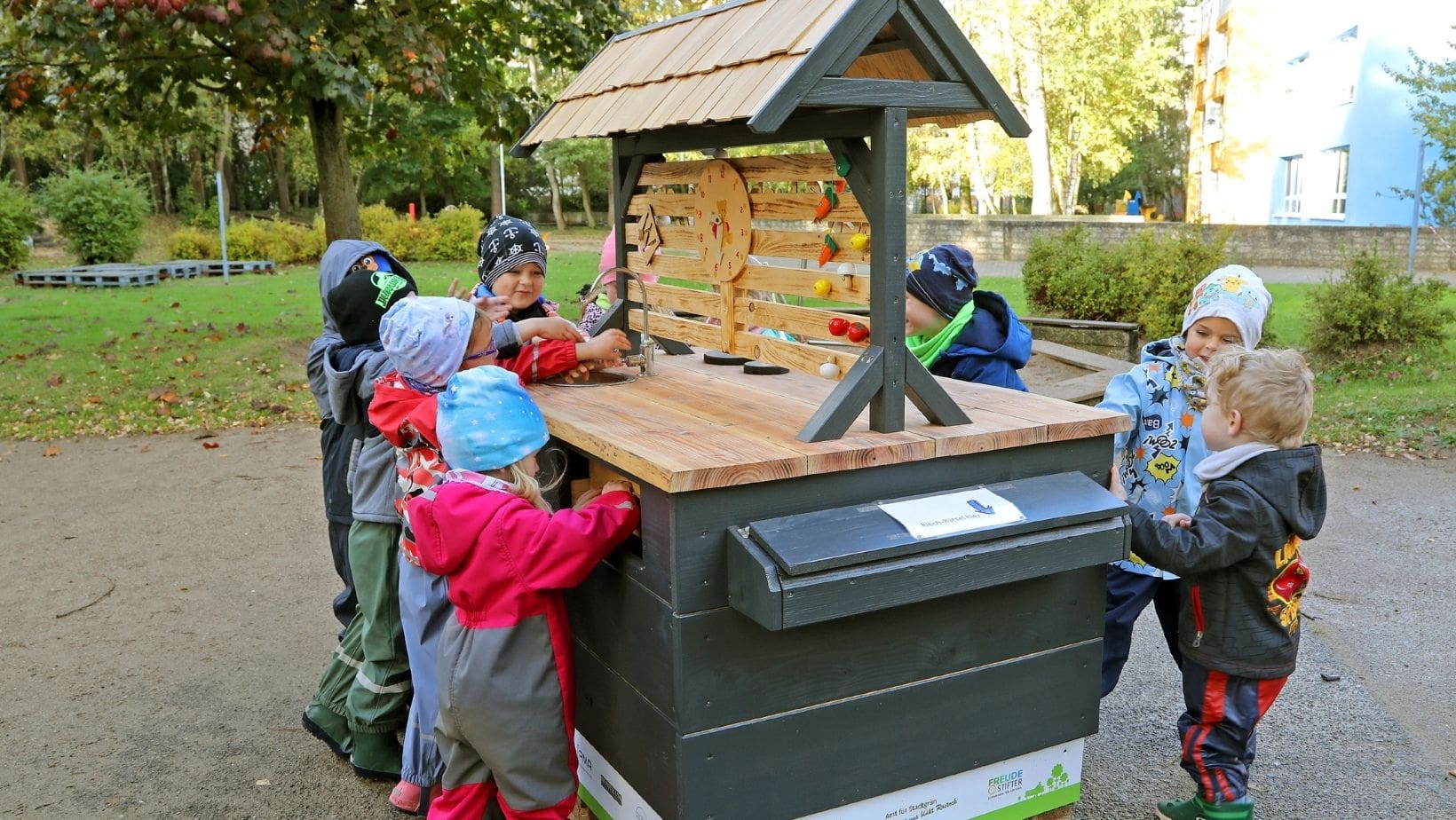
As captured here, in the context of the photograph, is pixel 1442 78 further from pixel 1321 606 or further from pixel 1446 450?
pixel 1321 606

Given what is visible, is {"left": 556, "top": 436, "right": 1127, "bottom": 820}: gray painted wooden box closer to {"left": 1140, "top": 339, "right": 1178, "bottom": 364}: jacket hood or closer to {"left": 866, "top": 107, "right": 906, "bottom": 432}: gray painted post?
{"left": 866, "top": 107, "right": 906, "bottom": 432}: gray painted post

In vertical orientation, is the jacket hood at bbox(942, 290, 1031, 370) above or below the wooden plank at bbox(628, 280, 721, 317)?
below

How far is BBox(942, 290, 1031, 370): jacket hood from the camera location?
3357 mm

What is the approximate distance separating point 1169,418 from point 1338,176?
27.8m

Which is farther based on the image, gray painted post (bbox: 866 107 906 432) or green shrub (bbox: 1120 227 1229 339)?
green shrub (bbox: 1120 227 1229 339)

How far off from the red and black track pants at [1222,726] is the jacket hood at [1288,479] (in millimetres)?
423

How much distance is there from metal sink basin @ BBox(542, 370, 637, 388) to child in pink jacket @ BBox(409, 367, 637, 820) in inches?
26.6

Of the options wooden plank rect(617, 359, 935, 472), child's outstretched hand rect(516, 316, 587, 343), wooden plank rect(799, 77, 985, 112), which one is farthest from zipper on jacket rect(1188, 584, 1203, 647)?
child's outstretched hand rect(516, 316, 587, 343)

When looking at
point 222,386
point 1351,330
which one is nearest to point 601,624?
point 222,386

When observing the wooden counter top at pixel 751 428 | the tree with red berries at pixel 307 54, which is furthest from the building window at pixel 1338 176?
the wooden counter top at pixel 751 428

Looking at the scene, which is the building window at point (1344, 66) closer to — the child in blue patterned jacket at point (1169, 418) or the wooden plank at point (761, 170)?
the child in blue patterned jacket at point (1169, 418)

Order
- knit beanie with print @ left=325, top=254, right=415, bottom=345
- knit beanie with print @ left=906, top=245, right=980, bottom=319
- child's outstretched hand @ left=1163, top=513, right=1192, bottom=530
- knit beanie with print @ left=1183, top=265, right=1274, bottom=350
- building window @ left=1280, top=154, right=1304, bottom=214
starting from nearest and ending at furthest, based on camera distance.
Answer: child's outstretched hand @ left=1163, top=513, right=1192, bottom=530, knit beanie with print @ left=1183, top=265, right=1274, bottom=350, knit beanie with print @ left=325, top=254, right=415, bottom=345, knit beanie with print @ left=906, top=245, right=980, bottom=319, building window @ left=1280, top=154, right=1304, bottom=214

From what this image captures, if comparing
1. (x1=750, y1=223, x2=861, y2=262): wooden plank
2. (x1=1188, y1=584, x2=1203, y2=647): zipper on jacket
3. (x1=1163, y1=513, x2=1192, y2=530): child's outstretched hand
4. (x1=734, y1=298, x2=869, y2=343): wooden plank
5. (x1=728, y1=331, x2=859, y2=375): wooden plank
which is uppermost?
(x1=750, y1=223, x2=861, y2=262): wooden plank

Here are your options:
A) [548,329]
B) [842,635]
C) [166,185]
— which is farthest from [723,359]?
[166,185]
